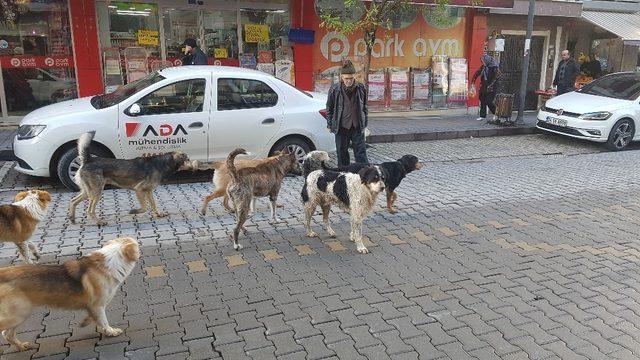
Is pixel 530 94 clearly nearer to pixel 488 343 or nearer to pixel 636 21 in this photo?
pixel 636 21

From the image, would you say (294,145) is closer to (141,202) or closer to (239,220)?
(141,202)

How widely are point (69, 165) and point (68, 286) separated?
169 inches

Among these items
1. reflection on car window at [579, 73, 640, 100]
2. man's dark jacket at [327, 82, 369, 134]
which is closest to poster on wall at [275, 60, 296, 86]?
man's dark jacket at [327, 82, 369, 134]

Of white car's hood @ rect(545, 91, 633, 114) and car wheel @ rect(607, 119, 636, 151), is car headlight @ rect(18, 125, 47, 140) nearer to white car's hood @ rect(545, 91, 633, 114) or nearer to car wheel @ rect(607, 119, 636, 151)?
white car's hood @ rect(545, 91, 633, 114)

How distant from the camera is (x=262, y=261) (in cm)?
511

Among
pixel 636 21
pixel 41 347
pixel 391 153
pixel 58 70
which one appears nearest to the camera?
pixel 41 347

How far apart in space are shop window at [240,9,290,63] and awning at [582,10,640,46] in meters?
9.47

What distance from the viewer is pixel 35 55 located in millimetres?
11289

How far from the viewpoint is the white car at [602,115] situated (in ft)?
36.6

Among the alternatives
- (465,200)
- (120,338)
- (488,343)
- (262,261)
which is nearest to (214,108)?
(262,261)

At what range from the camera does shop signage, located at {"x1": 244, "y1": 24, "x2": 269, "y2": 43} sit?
12891 millimetres

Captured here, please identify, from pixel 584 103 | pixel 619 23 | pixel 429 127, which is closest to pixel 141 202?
pixel 429 127

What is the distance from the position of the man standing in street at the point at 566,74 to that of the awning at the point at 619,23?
8.08ft

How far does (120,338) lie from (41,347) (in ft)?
1.77
